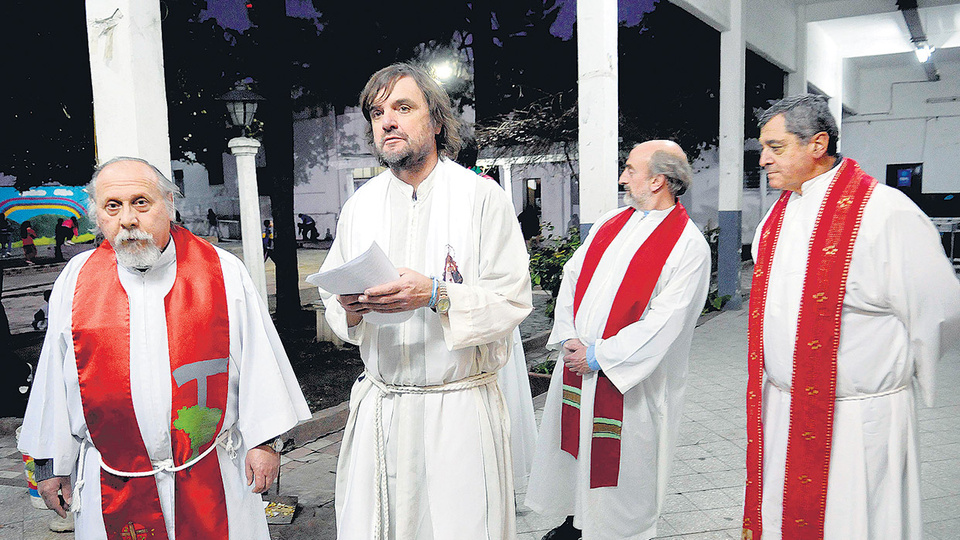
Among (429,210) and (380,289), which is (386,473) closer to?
(380,289)

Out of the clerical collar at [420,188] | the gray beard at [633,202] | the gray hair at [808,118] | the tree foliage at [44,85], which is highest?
the tree foliage at [44,85]

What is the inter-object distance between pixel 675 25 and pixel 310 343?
38.2 ft

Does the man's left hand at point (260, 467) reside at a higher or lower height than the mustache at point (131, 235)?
lower

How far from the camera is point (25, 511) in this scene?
3.97m

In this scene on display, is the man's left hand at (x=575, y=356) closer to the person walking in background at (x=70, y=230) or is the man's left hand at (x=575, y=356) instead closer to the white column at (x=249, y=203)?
the white column at (x=249, y=203)

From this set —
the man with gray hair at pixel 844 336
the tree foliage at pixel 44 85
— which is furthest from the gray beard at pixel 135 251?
the tree foliage at pixel 44 85

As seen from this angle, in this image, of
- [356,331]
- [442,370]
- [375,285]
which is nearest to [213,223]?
[356,331]

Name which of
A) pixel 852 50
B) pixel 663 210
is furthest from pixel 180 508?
pixel 852 50

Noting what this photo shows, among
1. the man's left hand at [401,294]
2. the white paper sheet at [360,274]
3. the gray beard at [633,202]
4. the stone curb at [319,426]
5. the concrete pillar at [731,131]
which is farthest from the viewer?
the concrete pillar at [731,131]

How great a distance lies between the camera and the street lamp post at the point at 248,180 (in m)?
6.71

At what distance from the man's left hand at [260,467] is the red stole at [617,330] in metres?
1.43

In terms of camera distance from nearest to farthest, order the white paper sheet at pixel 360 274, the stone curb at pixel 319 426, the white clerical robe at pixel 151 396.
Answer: the white paper sheet at pixel 360 274
the white clerical robe at pixel 151 396
the stone curb at pixel 319 426

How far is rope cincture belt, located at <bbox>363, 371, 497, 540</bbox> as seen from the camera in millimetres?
2195

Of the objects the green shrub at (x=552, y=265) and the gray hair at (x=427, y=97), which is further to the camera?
the green shrub at (x=552, y=265)
